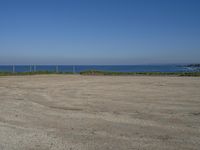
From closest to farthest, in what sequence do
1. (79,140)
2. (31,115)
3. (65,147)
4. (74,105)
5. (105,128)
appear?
(65,147) < (79,140) < (105,128) < (31,115) < (74,105)

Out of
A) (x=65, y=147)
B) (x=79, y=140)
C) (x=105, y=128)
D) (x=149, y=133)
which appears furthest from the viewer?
(x=105, y=128)

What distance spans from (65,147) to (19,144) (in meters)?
0.98

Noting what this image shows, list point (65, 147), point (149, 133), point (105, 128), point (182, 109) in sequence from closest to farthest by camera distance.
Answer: point (65, 147), point (149, 133), point (105, 128), point (182, 109)

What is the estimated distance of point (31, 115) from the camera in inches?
289

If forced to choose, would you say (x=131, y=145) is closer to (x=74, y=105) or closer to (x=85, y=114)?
(x=85, y=114)

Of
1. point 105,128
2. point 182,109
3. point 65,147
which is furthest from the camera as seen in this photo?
point 182,109

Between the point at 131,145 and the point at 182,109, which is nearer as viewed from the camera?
the point at 131,145

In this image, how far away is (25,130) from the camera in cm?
568

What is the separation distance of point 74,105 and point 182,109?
3.96 metres

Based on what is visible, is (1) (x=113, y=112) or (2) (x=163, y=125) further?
(1) (x=113, y=112)

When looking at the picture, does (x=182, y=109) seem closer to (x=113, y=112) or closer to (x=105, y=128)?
(x=113, y=112)

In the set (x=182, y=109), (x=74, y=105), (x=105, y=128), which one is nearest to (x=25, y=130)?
(x=105, y=128)

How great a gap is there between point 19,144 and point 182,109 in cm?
557

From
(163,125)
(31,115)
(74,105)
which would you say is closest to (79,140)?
(163,125)
